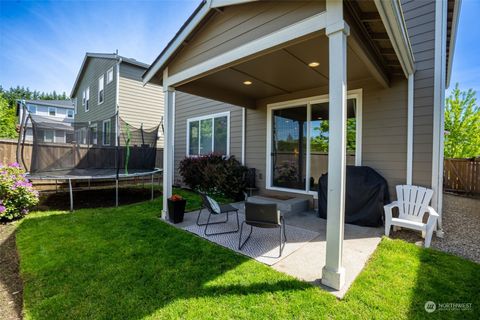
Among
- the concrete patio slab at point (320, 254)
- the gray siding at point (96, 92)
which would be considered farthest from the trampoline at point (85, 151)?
the concrete patio slab at point (320, 254)

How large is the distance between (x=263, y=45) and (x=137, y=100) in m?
10.4

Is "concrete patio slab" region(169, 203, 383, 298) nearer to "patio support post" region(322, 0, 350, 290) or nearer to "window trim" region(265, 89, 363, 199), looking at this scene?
"patio support post" region(322, 0, 350, 290)

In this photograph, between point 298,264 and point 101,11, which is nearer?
point 298,264

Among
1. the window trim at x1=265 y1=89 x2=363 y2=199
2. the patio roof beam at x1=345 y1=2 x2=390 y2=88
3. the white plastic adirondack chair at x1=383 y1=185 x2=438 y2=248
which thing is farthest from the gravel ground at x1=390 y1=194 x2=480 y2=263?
the patio roof beam at x1=345 y1=2 x2=390 y2=88

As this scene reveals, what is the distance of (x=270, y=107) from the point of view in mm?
6184

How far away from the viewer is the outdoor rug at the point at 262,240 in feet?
10.1

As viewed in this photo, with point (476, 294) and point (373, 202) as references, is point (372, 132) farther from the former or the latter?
point (476, 294)

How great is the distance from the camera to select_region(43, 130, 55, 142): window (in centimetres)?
663

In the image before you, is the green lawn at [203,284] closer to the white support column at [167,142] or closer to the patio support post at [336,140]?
the patio support post at [336,140]

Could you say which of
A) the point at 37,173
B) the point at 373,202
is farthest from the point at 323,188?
the point at 37,173

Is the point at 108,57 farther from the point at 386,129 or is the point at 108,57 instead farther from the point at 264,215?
the point at 386,129

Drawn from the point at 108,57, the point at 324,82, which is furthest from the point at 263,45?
the point at 108,57

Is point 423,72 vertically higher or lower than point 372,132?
higher

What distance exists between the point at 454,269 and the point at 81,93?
65.6ft
